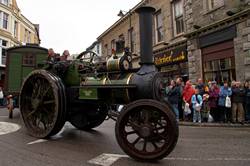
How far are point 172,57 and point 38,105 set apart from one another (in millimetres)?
11365

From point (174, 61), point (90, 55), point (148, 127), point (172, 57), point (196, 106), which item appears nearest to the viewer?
point (148, 127)

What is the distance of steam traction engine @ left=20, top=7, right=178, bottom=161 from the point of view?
4.29 meters

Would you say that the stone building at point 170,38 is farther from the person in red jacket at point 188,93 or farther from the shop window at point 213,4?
the person in red jacket at point 188,93

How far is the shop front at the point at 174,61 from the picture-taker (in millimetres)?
15172

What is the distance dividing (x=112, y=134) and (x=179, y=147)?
6.66 ft

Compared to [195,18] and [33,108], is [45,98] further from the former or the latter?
[195,18]

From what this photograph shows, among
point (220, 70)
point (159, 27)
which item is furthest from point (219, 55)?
point (159, 27)

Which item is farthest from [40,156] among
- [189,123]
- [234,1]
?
[234,1]

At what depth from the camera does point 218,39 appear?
40.5ft

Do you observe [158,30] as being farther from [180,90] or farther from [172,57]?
[180,90]

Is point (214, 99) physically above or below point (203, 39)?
below

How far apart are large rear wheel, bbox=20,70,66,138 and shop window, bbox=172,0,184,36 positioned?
460 inches

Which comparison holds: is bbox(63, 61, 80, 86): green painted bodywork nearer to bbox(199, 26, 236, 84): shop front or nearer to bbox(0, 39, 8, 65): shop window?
bbox(199, 26, 236, 84): shop front

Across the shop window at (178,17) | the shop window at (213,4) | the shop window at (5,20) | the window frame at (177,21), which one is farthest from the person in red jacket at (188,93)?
the shop window at (5,20)
